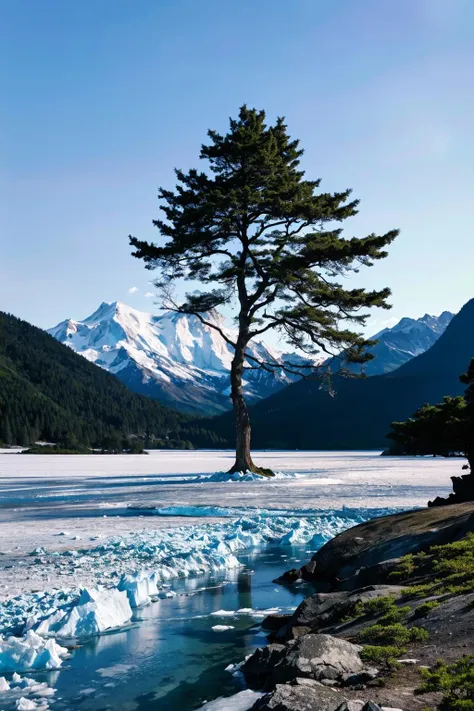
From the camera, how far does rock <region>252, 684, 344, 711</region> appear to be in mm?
4641

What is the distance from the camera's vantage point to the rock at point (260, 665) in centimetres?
607

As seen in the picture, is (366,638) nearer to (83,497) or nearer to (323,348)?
(83,497)

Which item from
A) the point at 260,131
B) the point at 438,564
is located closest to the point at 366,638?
the point at 438,564

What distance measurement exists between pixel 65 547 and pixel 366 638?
8653 mm

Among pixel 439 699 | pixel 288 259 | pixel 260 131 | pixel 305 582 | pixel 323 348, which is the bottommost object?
pixel 305 582

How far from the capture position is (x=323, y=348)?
33.5 meters

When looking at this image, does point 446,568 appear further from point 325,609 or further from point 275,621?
point 275,621

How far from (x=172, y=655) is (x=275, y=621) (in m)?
1.69

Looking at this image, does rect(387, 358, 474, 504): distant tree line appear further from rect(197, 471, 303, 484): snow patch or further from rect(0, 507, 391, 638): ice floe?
rect(197, 471, 303, 484): snow patch

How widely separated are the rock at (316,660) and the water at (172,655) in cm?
84

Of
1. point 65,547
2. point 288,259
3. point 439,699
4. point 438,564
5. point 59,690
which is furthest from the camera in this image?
point 288,259

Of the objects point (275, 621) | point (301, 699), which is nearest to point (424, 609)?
point (275, 621)

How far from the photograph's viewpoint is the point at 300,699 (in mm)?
4758

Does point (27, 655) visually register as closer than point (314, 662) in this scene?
No
